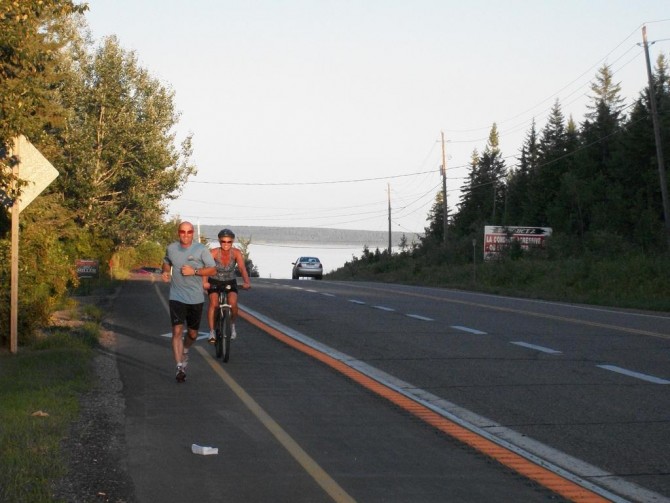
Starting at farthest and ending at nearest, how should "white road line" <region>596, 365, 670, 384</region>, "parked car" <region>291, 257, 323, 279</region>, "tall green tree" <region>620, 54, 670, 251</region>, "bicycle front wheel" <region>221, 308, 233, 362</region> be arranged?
"tall green tree" <region>620, 54, 670, 251</region>
"parked car" <region>291, 257, 323, 279</region>
"bicycle front wheel" <region>221, 308, 233, 362</region>
"white road line" <region>596, 365, 670, 384</region>

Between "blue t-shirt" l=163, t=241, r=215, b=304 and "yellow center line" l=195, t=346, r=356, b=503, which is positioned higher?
"blue t-shirt" l=163, t=241, r=215, b=304

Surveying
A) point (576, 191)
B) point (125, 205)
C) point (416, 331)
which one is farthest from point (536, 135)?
point (416, 331)

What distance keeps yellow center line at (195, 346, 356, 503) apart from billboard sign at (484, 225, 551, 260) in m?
43.6

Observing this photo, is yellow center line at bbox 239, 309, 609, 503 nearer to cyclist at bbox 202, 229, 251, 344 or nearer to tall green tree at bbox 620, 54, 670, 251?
cyclist at bbox 202, 229, 251, 344

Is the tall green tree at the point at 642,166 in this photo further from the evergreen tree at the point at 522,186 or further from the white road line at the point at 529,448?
the white road line at the point at 529,448

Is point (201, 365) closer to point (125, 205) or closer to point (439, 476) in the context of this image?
point (439, 476)

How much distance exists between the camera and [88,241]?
4091 centimetres

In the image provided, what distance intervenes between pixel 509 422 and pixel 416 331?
8.92m

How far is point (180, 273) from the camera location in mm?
11609

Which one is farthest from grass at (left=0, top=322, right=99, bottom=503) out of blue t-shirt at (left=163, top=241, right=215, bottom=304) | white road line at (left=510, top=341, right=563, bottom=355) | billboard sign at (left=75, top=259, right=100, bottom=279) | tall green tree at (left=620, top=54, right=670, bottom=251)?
tall green tree at (left=620, top=54, right=670, bottom=251)

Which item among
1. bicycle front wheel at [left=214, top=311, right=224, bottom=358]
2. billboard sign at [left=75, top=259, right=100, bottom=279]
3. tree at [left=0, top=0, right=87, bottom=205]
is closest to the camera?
tree at [left=0, top=0, right=87, bottom=205]

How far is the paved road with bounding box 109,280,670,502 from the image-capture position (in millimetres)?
6809

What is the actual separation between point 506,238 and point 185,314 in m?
44.7

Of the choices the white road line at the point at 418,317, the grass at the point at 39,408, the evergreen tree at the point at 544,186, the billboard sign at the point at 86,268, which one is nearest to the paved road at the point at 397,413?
the grass at the point at 39,408
